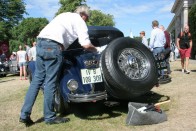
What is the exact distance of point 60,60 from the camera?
495 cm

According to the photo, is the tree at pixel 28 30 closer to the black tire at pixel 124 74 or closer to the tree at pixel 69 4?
the tree at pixel 69 4

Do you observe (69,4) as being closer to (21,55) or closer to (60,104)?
(21,55)

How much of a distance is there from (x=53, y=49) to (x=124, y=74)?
1162mm

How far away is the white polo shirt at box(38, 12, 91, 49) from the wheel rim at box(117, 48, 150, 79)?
0.69 meters

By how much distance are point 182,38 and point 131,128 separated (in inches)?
294

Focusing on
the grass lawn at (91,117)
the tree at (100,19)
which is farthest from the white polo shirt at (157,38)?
the tree at (100,19)

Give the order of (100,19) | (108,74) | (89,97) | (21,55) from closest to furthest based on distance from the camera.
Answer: (89,97)
(108,74)
(21,55)
(100,19)

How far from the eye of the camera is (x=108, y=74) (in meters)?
4.88

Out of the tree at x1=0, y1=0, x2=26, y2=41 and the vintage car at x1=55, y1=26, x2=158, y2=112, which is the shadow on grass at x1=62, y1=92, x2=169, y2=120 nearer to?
the vintage car at x1=55, y1=26, x2=158, y2=112

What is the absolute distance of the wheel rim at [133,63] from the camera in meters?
5.20

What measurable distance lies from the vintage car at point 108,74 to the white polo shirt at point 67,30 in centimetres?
38

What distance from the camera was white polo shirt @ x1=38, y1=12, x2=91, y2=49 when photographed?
4.96m

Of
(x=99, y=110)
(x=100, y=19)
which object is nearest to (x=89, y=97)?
(x=99, y=110)

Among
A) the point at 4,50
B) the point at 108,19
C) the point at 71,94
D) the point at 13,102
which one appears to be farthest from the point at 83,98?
the point at 108,19
